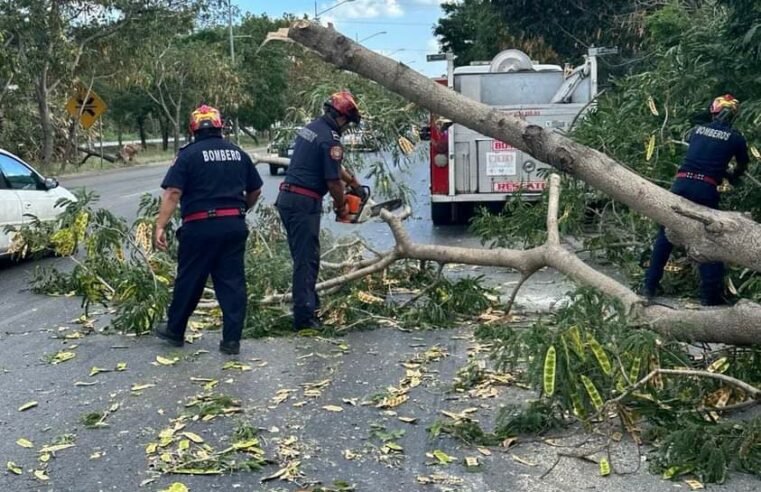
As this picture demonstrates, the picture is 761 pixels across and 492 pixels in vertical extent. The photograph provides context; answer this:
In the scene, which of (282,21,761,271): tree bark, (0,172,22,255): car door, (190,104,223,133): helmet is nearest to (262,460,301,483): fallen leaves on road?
(282,21,761,271): tree bark

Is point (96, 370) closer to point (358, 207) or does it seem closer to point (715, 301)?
point (358, 207)

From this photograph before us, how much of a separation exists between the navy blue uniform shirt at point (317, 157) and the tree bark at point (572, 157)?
55.2 inches

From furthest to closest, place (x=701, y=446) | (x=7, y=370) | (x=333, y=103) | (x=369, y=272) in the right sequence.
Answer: (x=369, y=272), (x=333, y=103), (x=7, y=370), (x=701, y=446)

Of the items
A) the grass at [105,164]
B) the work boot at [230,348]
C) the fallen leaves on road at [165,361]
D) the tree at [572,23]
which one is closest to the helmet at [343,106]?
the work boot at [230,348]

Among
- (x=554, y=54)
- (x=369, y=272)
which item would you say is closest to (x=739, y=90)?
(x=369, y=272)

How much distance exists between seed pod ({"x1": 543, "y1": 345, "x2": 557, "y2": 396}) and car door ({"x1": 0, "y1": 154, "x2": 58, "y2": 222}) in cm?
821

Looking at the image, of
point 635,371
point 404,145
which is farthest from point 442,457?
point 404,145

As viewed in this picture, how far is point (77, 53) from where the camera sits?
28.9 meters

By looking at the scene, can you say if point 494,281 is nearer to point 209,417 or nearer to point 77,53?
point 209,417

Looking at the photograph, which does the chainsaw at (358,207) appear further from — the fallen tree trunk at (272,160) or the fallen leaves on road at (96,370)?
the fallen leaves on road at (96,370)

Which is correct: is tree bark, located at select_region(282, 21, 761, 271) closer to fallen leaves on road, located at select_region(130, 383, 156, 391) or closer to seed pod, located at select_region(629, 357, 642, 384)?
seed pod, located at select_region(629, 357, 642, 384)

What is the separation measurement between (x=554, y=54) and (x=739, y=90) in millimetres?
19403

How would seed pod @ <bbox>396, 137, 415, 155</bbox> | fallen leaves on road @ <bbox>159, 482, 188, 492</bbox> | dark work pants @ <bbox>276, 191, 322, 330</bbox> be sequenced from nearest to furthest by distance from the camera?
fallen leaves on road @ <bbox>159, 482, 188, 492</bbox> → dark work pants @ <bbox>276, 191, 322, 330</bbox> → seed pod @ <bbox>396, 137, 415, 155</bbox>

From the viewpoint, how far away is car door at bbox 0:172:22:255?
34.4 feet
